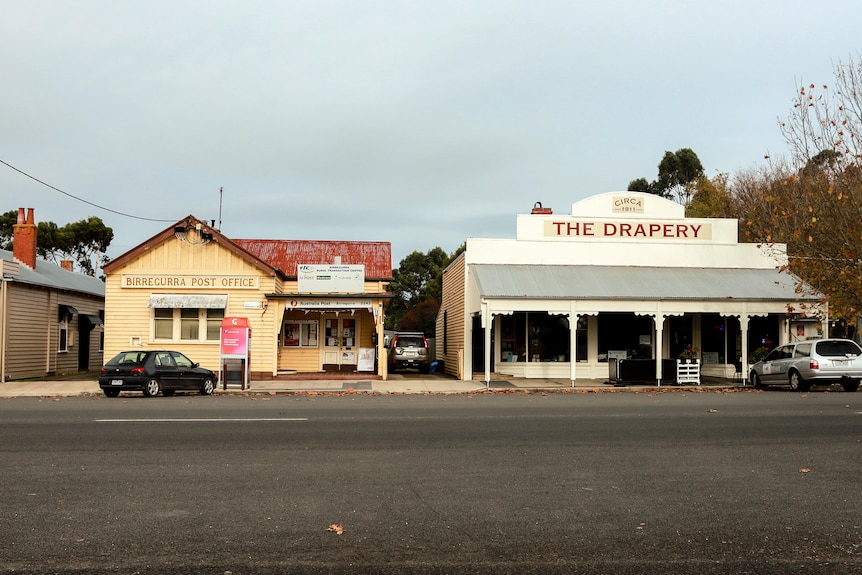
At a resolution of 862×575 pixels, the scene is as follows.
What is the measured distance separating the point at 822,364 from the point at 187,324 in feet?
67.5

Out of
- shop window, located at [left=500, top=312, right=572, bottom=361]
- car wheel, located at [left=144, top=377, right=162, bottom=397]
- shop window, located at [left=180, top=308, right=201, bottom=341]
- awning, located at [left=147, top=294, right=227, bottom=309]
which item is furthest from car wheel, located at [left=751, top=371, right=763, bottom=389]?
shop window, located at [left=180, top=308, right=201, bottom=341]

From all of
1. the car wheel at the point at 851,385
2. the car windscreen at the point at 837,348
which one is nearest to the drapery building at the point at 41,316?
the car windscreen at the point at 837,348

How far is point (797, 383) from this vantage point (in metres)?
23.4

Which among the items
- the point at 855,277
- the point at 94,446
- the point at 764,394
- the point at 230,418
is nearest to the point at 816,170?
the point at 855,277

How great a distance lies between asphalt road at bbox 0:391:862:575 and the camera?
19.2 feet

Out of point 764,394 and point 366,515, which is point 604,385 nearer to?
point 764,394

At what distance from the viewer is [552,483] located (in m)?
8.44

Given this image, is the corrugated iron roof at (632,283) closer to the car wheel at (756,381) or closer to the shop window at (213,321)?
the car wheel at (756,381)

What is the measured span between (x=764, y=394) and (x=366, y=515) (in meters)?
17.8

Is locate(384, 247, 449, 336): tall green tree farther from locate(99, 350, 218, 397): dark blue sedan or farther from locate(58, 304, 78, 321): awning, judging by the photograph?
locate(99, 350, 218, 397): dark blue sedan

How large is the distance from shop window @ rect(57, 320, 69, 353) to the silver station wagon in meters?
27.0

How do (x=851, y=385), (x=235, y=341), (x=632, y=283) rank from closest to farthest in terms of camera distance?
Answer: (x=851, y=385) → (x=235, y=341) → (x=632, y=283)

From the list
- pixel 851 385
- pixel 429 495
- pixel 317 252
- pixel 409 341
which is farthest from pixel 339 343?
pixel 429 495

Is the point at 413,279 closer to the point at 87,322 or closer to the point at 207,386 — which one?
the point at 87,322
